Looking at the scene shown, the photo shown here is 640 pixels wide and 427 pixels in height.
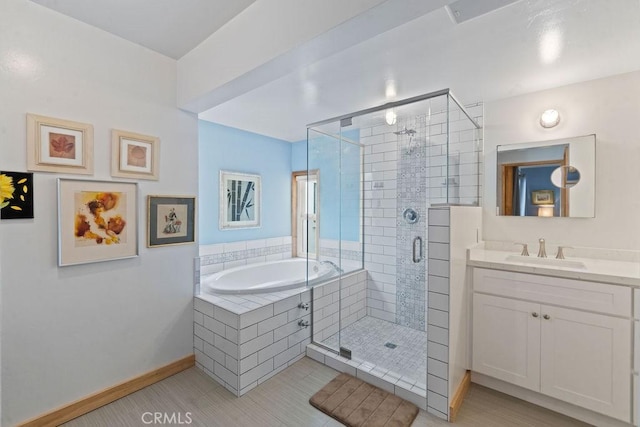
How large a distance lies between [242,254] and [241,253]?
0.07ft

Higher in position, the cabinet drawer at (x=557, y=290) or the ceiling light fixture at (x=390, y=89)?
the ceiling light fixture at (x=390, y=89)

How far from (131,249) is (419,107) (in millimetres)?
2561

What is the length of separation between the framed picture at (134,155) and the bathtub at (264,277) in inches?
44.4

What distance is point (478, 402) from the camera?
6.58ft

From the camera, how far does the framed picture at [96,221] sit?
1.78 m

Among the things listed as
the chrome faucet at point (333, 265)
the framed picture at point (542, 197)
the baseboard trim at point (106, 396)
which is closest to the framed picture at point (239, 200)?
the chrome faucet at point (333, 265)

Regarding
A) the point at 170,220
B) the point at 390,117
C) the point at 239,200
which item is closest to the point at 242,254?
the point at 239,200

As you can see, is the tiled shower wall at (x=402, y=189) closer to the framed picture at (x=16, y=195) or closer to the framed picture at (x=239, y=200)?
the framed picture at (x=239, y=200)

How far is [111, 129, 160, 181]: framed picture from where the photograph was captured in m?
1.99

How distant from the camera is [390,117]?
2781mm

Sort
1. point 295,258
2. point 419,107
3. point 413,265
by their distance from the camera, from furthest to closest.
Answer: point 295,258 → point 413,265 → point 419,107

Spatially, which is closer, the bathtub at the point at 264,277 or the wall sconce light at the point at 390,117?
the bathtub at the point at 264,277

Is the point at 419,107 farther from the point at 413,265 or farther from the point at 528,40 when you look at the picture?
the point at 413,265

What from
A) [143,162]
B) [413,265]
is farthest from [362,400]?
[143,162]
